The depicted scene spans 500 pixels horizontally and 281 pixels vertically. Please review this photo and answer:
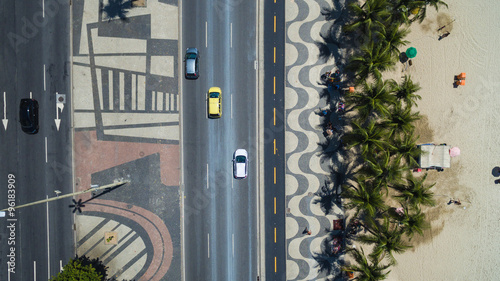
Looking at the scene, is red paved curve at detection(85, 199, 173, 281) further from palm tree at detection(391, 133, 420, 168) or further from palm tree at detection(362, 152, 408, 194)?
palm tree at detection(391, 133, 420, 168)

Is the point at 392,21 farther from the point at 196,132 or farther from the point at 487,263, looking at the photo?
the point at 487,263

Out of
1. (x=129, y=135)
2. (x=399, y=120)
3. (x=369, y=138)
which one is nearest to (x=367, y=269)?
(x=369, y=138)

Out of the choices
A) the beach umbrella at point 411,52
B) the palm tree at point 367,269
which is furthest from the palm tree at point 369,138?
the palm tree at point 367,269

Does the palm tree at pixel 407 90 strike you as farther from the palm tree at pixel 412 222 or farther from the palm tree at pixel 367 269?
the palm tree at pixel 367 269

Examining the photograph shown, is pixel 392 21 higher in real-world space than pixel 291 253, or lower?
higher

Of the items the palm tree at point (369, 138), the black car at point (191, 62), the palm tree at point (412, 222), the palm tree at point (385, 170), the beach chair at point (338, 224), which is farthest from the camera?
the beach chair at point (338, 224)

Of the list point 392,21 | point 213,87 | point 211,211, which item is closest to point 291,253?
point 211,211
